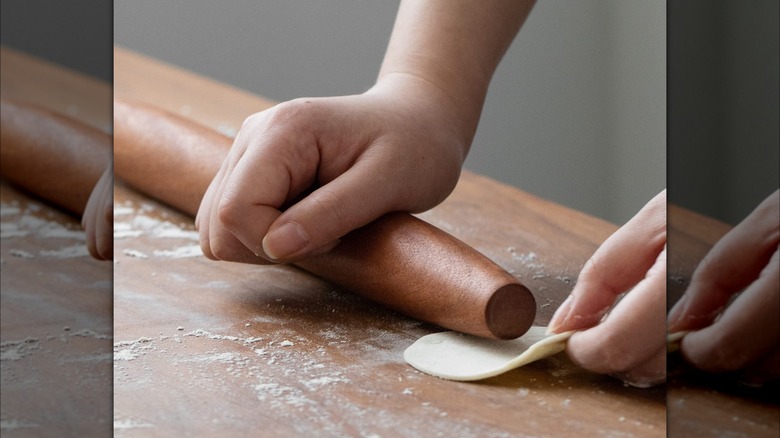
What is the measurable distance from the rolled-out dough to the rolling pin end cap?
0.05 feet

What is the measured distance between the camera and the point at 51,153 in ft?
2.61

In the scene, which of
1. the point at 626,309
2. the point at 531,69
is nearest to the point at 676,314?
the point at 626,309

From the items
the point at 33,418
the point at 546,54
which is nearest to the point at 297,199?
the point at 33,418

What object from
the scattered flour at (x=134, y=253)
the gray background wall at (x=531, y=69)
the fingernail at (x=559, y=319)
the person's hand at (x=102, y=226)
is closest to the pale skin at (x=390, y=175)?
the fingernail at (x=559, y=319)

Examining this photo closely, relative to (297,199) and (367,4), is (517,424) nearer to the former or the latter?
(297,199)

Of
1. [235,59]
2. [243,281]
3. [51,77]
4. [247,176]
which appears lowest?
[235,59]

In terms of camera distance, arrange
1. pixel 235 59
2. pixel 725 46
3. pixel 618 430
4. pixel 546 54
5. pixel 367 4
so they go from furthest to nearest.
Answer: pixel 235 59 → pixel 367 4 → pixel 546 54 → pixel 618 430 → pixel 725 46

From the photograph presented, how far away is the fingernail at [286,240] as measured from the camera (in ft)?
2.14

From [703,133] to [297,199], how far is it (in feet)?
1.32

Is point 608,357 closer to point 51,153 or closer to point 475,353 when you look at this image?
point 475,353

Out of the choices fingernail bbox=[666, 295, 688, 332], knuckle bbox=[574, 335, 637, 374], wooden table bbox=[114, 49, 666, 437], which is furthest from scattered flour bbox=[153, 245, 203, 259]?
fingernail bbox=[666, 295, 688, 332]

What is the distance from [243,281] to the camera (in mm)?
764

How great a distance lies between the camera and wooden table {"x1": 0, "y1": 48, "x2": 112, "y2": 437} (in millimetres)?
363

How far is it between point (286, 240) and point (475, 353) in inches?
6.1
